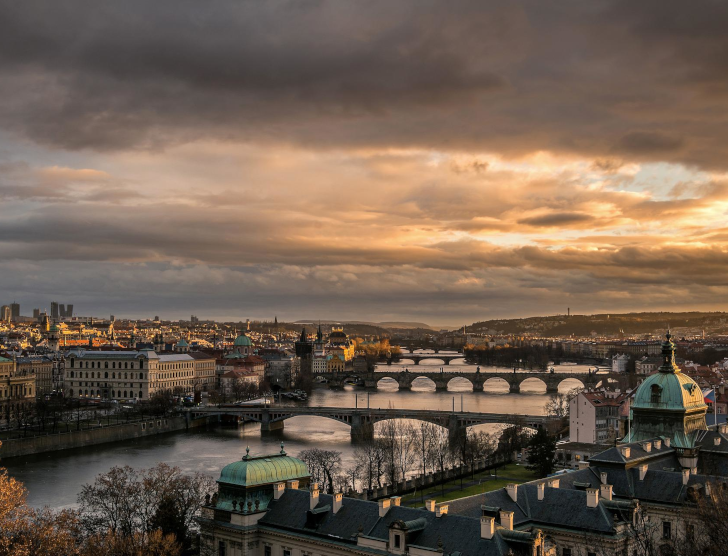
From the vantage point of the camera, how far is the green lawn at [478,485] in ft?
164

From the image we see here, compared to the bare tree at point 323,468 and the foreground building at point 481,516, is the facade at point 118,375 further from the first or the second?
the foreground building at point 481,516

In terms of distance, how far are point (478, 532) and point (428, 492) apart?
2733 centimetres

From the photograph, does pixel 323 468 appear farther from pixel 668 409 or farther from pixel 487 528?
pixel 487 528

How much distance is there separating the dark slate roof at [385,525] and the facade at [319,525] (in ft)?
0.09

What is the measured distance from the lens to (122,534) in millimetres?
35062

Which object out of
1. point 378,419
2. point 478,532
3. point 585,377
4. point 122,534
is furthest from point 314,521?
point 585,377

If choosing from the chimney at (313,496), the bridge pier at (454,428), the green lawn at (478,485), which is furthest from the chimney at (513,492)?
the bridge pier at (454,428)

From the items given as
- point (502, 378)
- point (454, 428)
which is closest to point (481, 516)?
point (454, 428)

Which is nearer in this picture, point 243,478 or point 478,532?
point 478,532

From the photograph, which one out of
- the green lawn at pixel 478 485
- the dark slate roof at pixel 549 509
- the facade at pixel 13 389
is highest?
the dark slate roof at pixel 549 509

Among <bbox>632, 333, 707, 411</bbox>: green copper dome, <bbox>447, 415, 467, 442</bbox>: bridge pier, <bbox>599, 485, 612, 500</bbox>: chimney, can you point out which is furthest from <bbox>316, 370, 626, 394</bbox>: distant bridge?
<bbox>599, 485, 612, 500</bbox>: chimney

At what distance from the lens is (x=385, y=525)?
27.7 metres

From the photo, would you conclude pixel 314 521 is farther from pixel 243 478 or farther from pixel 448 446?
pixel 448 446

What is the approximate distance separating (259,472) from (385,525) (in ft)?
19.5
